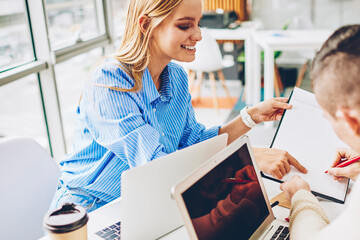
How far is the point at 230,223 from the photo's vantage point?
95 cm

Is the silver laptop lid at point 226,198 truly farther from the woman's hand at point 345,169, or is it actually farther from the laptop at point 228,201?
the woman's hand at point 345,169

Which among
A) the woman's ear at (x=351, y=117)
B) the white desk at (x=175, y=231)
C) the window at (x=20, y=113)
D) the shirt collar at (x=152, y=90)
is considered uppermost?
the woman's ear at (x=351, y=117)

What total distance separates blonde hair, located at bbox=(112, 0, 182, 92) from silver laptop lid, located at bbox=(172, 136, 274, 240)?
18.8 inches

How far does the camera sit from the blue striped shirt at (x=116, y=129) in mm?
1254

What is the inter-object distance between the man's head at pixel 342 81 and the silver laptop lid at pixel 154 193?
14.4 inches

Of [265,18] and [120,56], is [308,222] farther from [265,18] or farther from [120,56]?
[265,18]

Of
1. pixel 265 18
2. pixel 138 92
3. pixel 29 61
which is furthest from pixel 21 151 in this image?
pixel 265 18

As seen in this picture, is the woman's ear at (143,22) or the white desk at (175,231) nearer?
the white desk at (175,231)

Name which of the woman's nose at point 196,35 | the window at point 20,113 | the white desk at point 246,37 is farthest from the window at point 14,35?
the white desk at point 246,37

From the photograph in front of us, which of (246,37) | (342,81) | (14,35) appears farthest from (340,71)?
(246,37)

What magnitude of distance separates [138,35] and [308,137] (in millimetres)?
663

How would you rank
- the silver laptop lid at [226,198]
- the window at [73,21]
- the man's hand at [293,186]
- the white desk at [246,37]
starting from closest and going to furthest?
the silver laptop lid at [226,198]
the man's hand at [293,186]
the window at [73,21]
the white desk at [246,37]

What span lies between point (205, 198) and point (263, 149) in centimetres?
51

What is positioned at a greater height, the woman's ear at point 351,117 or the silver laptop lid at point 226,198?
the woman's ear at point 351,117
